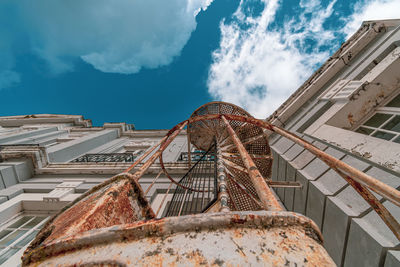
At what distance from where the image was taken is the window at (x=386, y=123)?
3.91 metres

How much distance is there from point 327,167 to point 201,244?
4455mm

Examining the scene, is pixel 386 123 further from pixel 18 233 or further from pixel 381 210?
pixel 18 233

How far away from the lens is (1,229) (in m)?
4.80

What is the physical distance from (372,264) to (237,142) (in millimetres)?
2683

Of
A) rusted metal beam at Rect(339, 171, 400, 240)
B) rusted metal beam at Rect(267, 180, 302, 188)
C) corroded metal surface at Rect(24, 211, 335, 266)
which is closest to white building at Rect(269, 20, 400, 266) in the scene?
rusted metal beam at Rect(267, 180, 302, 188)

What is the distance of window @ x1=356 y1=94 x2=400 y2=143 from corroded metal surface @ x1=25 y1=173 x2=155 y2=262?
5.71 meters

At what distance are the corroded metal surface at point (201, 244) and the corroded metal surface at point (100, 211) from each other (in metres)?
0.13

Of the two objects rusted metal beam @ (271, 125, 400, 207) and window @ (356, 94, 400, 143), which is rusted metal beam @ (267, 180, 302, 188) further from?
rusted metal beam @ (271, 125, 400, 207)

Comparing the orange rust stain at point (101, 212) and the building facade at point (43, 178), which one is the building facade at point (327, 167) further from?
the orange rust stain at point (101, 212)

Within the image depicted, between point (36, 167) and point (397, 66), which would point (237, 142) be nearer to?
point (397, 66)

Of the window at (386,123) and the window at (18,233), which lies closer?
the window at (386,123)

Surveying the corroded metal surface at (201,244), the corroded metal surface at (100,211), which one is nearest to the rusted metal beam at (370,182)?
the corroded metal surface at (201,244)

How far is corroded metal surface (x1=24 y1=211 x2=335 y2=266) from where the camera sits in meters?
0.82

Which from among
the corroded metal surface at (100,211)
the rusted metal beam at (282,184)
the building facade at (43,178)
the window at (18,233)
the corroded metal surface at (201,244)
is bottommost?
the window at (18,233)
